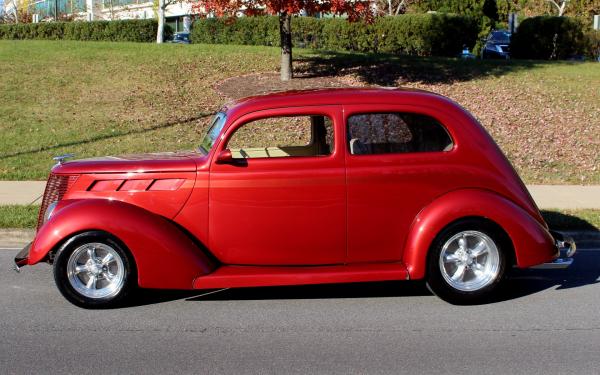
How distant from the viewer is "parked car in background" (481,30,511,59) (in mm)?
31453

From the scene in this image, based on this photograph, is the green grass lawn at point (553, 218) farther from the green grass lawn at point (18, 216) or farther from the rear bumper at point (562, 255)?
the rear bumper at point (562, 255)

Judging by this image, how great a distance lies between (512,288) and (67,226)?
4040 millimetres

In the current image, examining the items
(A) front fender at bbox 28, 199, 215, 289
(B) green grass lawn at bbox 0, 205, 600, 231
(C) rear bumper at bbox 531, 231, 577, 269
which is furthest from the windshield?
(B) green grass lawn at bbox 0, 205, 600, 231

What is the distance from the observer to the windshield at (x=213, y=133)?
6.56 metres

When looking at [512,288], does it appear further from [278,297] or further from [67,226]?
[67,226]

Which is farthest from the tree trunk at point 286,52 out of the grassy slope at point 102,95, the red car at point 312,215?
the red car at point 312,215

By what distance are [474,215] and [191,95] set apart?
1202cm

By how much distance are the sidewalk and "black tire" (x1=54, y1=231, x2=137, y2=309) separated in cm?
464

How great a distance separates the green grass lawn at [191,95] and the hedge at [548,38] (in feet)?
8.47

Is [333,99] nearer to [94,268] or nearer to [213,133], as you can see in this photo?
[213,133]

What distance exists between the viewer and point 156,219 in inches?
246

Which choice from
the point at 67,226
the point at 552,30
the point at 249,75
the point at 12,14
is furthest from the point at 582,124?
the point at 12,14

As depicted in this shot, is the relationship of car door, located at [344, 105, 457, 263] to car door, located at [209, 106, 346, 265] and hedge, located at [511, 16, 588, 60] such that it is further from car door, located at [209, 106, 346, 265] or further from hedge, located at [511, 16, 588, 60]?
hedge, located at [511, 16, 588, 60]

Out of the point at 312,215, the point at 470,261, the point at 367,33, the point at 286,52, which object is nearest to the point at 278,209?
the point at 312,215
